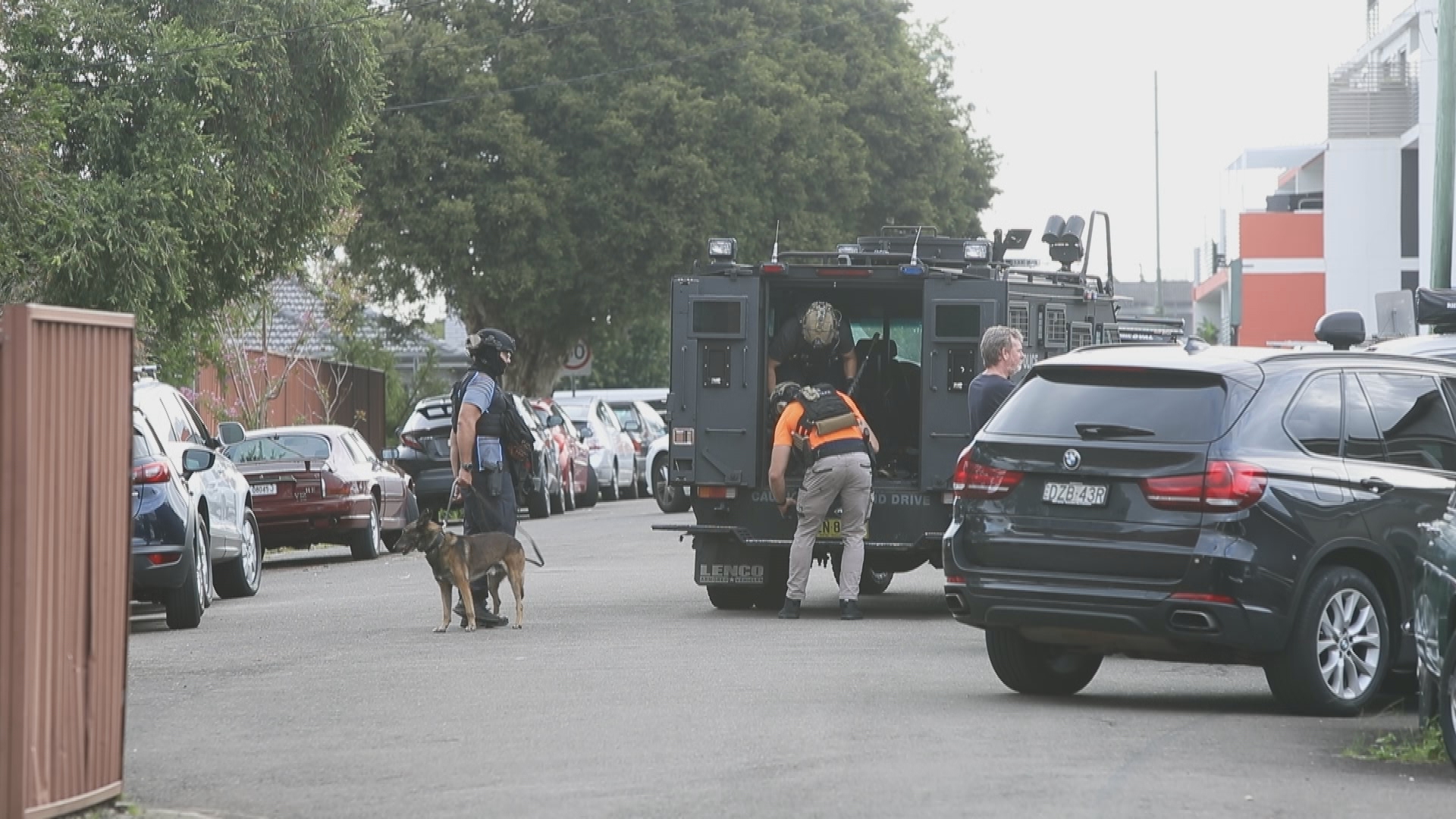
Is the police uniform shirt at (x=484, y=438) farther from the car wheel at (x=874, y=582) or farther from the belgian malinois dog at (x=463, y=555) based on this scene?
the car wheel at (x=874, y=582)

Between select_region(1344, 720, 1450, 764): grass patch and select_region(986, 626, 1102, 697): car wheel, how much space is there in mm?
1966

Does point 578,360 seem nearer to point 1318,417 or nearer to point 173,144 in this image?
point 173,144

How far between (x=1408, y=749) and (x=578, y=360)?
39708 millimetres

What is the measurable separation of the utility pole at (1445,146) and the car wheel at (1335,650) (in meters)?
14.3

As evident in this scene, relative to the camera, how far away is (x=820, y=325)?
1688 centimetres

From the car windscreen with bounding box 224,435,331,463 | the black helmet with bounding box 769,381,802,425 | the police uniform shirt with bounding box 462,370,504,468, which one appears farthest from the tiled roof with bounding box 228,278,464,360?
the black helmet with bounding box 769,381,802,425

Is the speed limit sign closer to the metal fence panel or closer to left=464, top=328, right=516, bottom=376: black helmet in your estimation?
left=464, top=328, right=516, bottom=376: black helmet

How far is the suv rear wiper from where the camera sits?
34.2ft

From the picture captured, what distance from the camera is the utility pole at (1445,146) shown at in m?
24.1

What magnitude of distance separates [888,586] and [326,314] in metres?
24.8

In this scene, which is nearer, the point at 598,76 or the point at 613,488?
the point at 613,488

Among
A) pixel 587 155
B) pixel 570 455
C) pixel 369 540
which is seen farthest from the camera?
pixel 587 155

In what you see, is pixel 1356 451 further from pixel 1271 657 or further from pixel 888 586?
pixel 888 586

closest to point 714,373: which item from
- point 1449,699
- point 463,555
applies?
point 463,555
